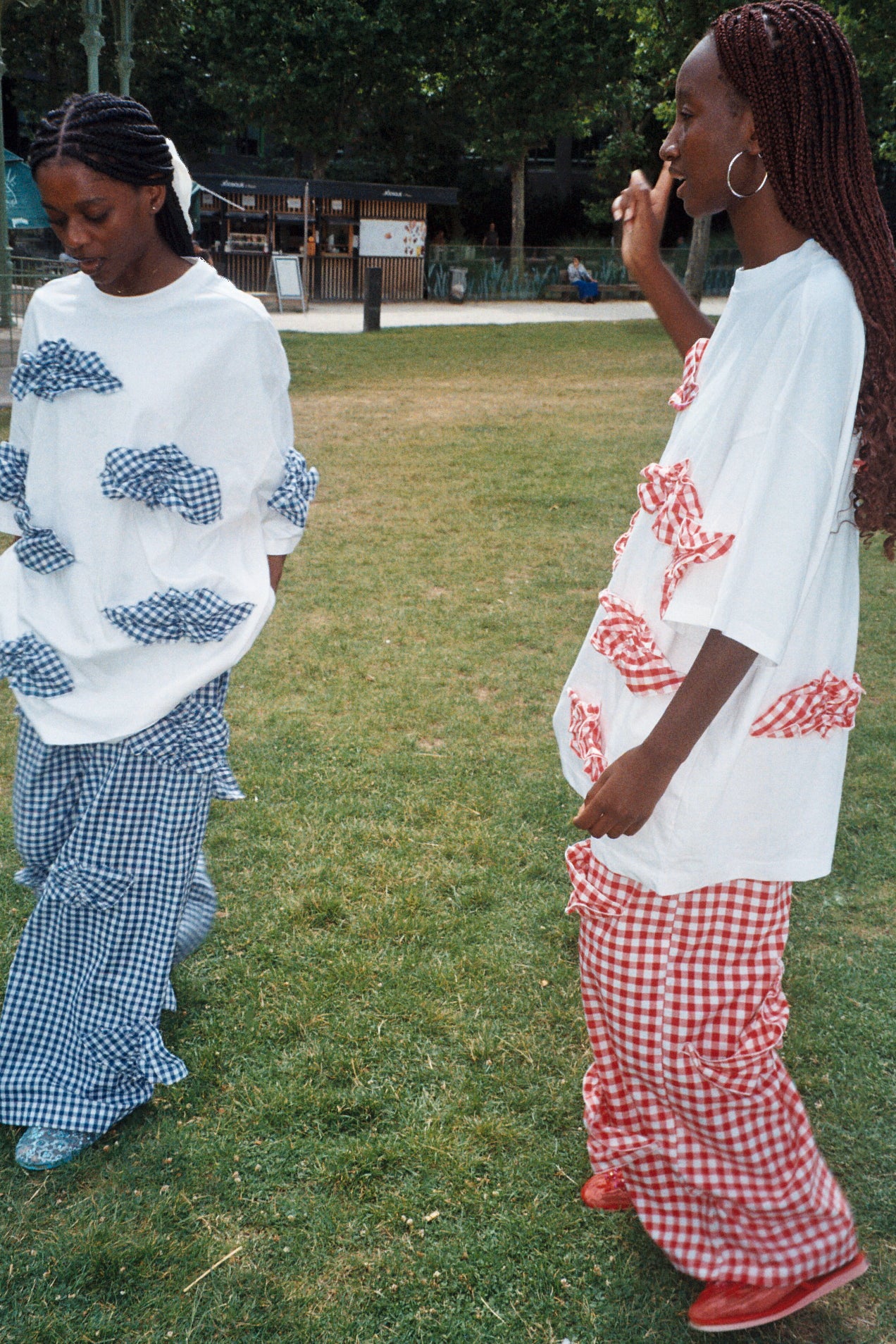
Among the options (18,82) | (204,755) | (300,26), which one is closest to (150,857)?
(204,755)

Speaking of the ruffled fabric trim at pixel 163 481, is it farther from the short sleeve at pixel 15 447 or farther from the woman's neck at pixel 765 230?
the woman's neck at pixel 765 230

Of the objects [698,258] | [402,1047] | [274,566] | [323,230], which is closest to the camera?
[274,566]

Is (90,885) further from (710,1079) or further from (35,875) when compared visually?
(710,1079)

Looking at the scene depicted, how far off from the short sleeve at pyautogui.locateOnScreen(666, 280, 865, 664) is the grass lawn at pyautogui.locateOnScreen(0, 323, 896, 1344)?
1479mm

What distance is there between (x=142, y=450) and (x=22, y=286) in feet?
44.0

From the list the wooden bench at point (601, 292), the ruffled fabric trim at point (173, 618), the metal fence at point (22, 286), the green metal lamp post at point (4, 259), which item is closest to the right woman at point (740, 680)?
the ruffled fabric trim at point (173, 618)

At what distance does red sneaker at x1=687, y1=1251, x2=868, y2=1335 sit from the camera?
2.31 m

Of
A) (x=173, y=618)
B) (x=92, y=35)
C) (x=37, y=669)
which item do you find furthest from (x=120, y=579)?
(x=92, y=35)

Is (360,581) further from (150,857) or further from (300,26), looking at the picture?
(300,26)

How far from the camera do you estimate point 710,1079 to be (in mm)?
2211

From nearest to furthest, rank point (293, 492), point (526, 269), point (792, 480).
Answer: point (792, 480) < point (293, 492) < point (526, 269)

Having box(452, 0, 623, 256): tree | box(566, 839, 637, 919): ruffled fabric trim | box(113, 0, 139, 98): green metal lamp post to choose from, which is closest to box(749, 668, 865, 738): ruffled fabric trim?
box(566, 839, 637, 919): ruffled fabric trim

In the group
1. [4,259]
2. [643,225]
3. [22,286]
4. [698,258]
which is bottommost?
[698,258]

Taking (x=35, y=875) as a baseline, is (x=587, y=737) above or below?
above
